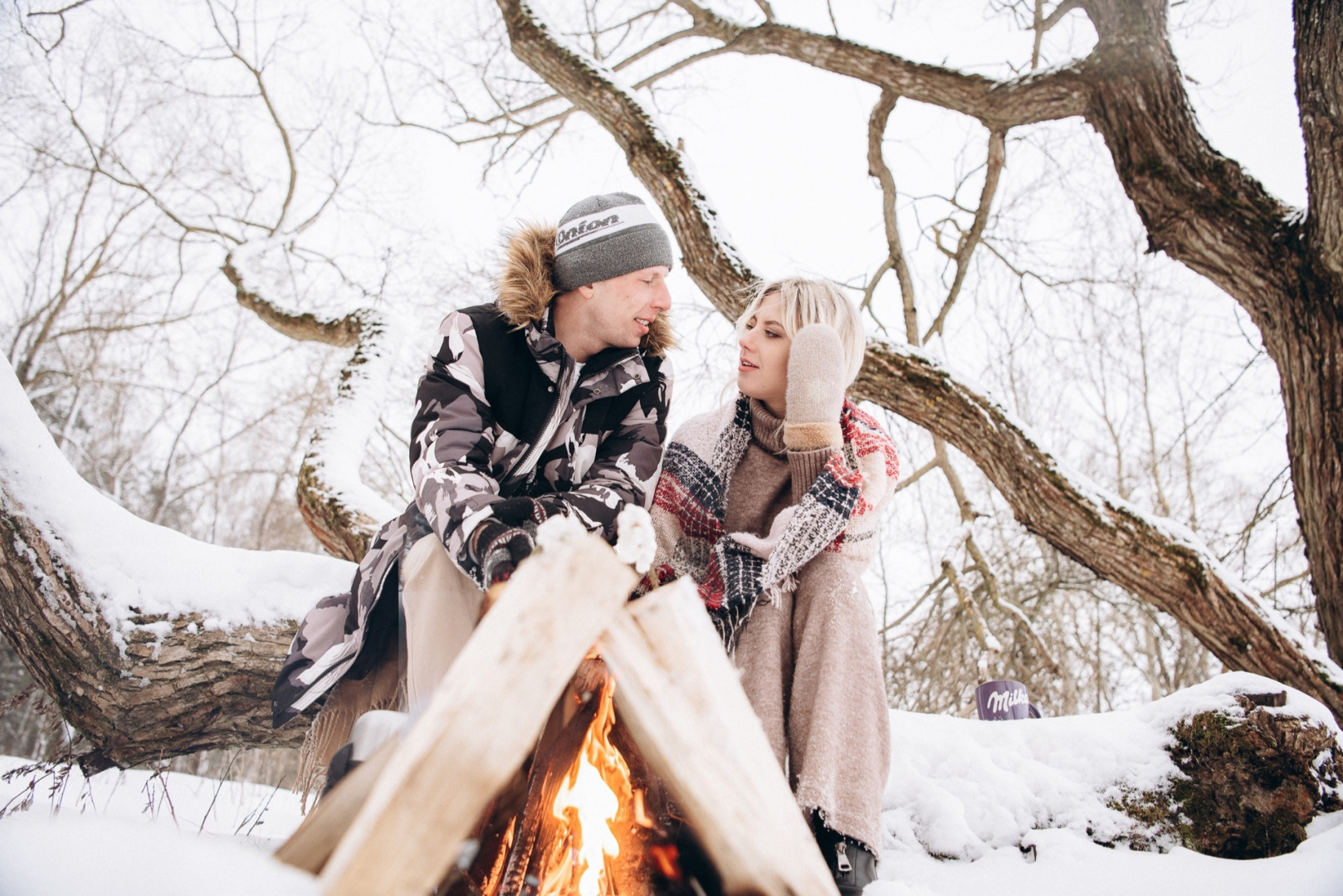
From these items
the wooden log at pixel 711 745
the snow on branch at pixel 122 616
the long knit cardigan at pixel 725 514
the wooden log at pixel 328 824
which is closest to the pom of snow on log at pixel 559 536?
the wooden log at pixel 711 745

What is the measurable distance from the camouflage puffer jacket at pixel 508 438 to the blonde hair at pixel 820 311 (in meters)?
0.38

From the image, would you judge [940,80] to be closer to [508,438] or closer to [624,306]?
[624,306]

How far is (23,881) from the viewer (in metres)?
0.90

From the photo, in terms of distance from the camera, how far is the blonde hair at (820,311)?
228 centimetres

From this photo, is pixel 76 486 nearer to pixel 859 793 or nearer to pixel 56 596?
pixel 56 596

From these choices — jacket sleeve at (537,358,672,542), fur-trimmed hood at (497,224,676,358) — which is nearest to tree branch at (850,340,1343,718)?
fur-trimmed hood at (497,224,676,358)

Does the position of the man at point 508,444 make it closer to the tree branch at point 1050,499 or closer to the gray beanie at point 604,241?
the gray beanie at point 604,241

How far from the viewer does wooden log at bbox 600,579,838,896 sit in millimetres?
965

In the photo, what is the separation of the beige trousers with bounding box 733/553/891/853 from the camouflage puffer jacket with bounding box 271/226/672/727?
49 centimetres

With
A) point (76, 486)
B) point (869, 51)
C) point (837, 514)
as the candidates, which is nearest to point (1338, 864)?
point (837, 514)

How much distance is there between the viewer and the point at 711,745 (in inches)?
39.6

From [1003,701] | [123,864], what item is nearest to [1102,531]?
[1003,701]

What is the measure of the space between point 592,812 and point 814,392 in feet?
3.92

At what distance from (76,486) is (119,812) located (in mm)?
1188
